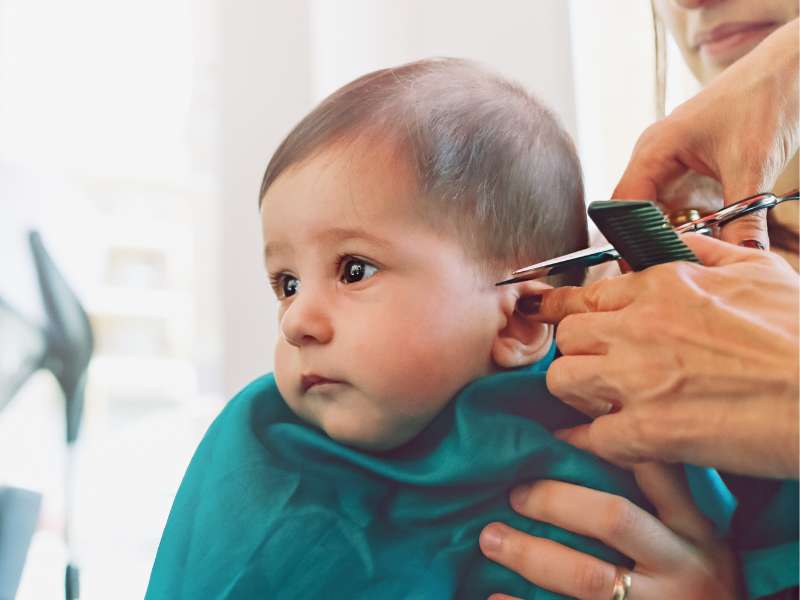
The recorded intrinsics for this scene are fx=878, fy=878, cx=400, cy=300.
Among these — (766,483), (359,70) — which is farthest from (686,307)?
(359,70)

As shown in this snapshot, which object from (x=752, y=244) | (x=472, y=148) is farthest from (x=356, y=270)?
(x=752, y=244)

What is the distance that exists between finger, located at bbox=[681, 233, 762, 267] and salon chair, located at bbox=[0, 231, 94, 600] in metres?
0.75

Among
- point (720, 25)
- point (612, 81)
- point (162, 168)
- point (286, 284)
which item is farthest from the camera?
point (162, 168)

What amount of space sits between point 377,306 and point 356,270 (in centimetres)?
4

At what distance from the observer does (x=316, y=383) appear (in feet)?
2.55

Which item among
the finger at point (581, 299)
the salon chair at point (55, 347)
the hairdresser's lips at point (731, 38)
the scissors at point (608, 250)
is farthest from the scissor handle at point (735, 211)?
the salon chair at point (55, 347)

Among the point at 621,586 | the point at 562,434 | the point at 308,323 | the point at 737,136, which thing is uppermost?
the point at 737,136

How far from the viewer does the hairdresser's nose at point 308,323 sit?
0.75 m

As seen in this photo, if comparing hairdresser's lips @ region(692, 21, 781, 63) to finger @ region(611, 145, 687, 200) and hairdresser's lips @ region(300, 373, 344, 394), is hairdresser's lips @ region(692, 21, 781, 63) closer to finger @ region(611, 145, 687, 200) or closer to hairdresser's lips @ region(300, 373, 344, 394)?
finger @ region(611, 145, 687, 200)

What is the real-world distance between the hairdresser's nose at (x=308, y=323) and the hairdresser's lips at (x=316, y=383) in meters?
0.03

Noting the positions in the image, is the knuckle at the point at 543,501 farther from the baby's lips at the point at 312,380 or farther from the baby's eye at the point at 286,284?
the baby's eye at the point at 286,284

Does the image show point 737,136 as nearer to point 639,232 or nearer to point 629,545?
point 639,232

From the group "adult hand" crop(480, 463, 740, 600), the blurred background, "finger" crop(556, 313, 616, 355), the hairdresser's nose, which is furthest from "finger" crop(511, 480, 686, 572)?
the blurred background

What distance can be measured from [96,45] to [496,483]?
0.87 m
